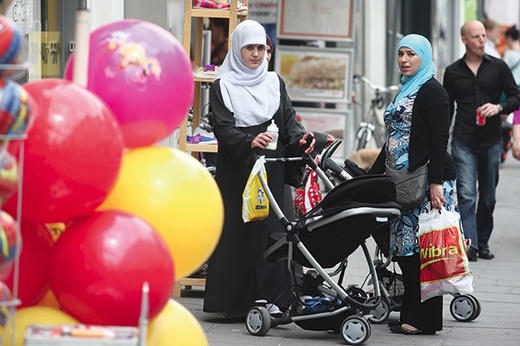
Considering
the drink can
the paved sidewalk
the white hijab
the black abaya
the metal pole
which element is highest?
the metal pole

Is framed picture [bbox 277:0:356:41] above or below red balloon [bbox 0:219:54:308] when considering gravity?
above

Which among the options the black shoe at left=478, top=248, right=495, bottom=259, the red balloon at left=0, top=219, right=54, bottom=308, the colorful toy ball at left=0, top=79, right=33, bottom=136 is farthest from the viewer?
the black shoe at left=478, top=248, right=495, bottom=259

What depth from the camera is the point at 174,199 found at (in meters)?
4.06

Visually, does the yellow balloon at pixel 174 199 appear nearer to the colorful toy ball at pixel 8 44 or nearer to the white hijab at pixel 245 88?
the colorful toy ball at pixel 8 44

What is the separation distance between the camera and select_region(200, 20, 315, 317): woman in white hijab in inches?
289

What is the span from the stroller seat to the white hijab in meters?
0.93

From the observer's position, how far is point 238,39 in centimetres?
732

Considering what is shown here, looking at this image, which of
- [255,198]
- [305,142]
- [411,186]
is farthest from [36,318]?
[411,186]

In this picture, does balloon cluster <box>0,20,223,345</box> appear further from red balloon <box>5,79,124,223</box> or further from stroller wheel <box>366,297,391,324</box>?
stroller wheel <box>366,297,391,324</box>

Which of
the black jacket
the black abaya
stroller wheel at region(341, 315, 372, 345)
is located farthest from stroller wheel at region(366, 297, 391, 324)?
the black jacket

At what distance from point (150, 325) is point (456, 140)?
669 centimetres

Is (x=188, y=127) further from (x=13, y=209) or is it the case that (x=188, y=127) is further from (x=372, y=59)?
(x=372, y=59)

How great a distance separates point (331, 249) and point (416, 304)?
793 millimetres

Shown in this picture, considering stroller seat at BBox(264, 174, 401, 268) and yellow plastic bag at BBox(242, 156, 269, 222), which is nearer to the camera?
stroller seat at BBox(264, 174, 401, 268)
